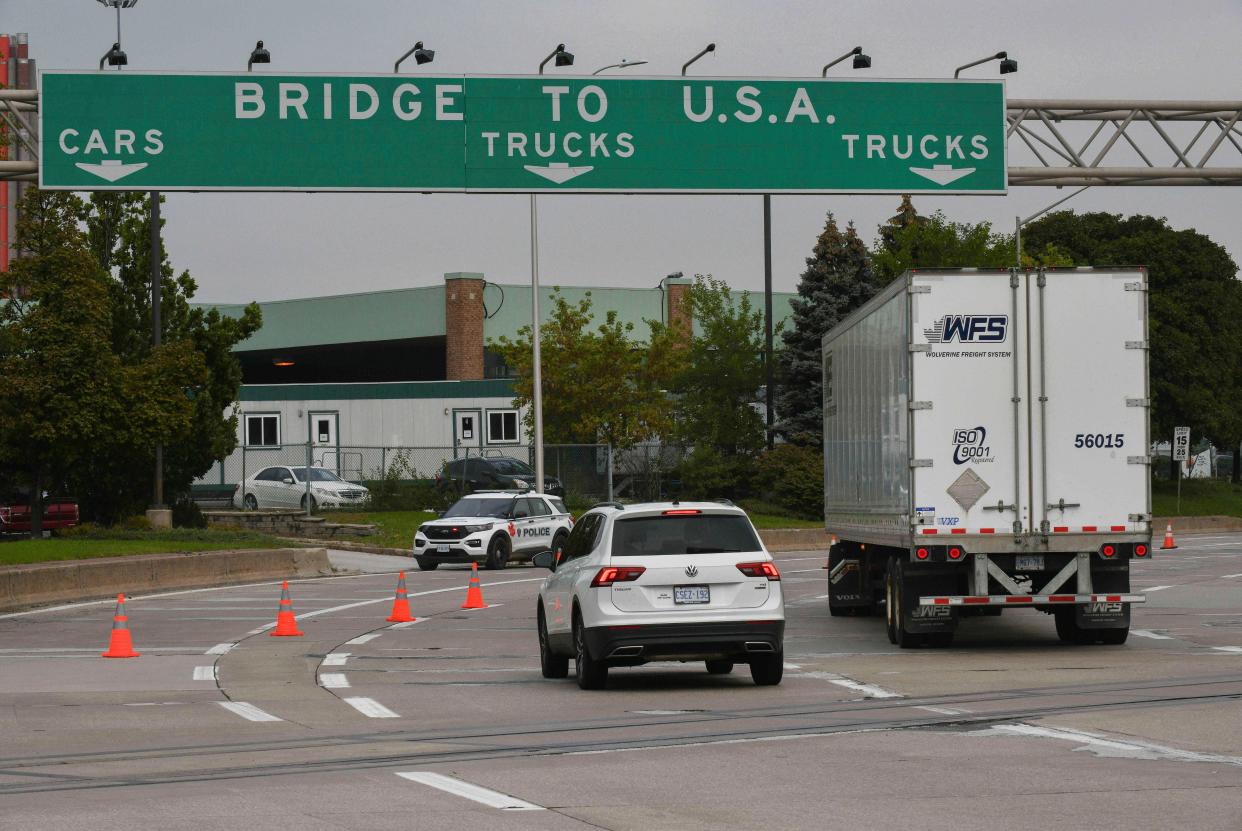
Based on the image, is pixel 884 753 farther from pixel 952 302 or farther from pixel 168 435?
pixel 168 435

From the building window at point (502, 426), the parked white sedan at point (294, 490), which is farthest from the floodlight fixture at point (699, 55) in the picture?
the building window at point (502, 426)

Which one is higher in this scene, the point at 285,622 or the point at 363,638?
the point at 285,622

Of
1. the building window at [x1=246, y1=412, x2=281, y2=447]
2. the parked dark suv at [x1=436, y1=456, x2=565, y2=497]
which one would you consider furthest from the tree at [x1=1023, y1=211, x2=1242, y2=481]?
the building window at [x1=246, y1=412, x2=281, y2=447]

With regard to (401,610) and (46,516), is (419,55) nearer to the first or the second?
→ (401,610)

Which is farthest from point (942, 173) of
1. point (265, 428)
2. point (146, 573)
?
point (265, 428)

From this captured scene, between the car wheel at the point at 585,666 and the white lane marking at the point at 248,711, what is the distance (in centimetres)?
277

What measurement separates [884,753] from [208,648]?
473 inches

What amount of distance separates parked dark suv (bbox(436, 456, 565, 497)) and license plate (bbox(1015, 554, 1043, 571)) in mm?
34370

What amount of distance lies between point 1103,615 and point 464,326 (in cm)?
5879

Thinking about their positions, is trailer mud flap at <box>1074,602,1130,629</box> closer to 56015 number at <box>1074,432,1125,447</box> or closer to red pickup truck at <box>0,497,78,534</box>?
56015 number at <box>1074,432,1125,447</box>

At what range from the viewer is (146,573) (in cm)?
3238

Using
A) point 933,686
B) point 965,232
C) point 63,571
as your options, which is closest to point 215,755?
point 933,686

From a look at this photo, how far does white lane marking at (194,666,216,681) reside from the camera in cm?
1783

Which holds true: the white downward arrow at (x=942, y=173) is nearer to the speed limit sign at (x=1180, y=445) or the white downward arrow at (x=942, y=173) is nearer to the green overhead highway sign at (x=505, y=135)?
the green overhead highway sign at (x=505, y=135)
